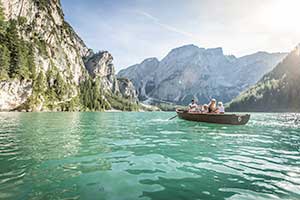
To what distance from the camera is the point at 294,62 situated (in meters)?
185

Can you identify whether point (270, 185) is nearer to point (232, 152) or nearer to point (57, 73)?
point (232, 152)

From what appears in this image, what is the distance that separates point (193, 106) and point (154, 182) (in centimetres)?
3131

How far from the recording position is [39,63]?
338ft

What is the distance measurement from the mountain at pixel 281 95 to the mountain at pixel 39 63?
115207 millimetres

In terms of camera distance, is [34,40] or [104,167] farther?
[34,40]

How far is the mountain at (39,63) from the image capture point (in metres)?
75.5

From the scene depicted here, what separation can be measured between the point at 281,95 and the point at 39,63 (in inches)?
6069

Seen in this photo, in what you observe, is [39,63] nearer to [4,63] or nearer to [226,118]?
[4,63]

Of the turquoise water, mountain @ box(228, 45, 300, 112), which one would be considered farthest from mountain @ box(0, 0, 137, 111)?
mountain @ box(228, 45, 300, 112)

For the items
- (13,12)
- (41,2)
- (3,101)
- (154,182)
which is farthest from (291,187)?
(41,2)

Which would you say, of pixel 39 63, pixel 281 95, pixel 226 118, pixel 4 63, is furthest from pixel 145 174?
pixel 281 95

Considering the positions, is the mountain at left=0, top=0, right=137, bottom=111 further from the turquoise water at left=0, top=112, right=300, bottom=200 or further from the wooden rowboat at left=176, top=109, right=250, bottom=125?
the turquoise water at left=0, top=112, right=300, bottom=200

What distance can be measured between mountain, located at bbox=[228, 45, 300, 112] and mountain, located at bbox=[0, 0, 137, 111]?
115207 millimetres

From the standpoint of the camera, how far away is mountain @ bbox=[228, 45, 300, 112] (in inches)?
5733
